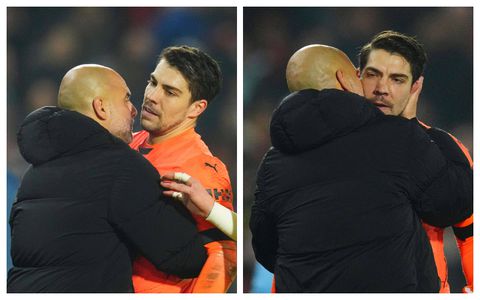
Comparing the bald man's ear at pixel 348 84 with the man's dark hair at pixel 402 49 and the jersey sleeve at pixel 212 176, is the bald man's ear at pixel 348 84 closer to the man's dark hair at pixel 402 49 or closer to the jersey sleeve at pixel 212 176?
the man's dark hair at pixel 402 49

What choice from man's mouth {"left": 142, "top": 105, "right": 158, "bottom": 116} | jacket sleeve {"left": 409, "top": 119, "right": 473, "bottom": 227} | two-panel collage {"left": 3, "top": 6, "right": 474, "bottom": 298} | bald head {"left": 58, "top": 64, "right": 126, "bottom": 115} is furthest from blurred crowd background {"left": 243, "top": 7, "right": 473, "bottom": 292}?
bald head {"left": 58, "top": 64, "right": 126, "bottom": 115}

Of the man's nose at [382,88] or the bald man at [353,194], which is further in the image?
the man's nose at [382,88]

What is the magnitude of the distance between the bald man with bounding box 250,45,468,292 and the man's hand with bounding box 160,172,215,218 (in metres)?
0.29

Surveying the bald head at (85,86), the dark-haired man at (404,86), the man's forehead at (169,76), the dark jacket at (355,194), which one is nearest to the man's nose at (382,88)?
the dark-haired man at (404,86)

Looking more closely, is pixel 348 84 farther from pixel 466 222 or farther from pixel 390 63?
pixel 466 222

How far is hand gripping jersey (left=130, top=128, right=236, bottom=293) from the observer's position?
2377 millimetres

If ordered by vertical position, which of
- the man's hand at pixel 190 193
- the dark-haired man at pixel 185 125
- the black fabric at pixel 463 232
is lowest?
the black fabric at pixel 463 232

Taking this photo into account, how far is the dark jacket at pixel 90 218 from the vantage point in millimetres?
2279

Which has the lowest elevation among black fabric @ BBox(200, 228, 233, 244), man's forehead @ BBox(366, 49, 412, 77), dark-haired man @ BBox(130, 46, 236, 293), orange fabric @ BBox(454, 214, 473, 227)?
black fabric @ BBox(200, 228, 233, 244)

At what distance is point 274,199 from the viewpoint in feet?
7.25

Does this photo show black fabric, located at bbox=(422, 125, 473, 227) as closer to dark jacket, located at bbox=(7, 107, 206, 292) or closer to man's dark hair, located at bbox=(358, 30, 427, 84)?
man's dark hair, located at bbox=(358, 30, 427, 84)

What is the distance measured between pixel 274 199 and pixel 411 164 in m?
0.44
